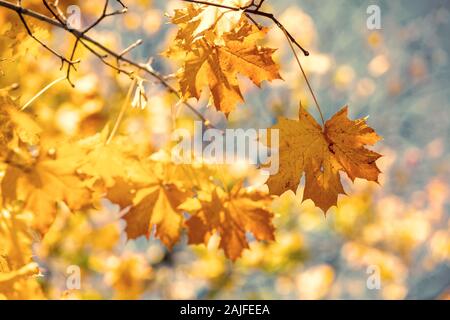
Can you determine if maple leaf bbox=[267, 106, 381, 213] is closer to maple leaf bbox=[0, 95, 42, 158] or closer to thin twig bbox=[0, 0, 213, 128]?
thin twig bbox=[0, 0, 213, 128]

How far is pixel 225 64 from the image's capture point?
1.39 meters

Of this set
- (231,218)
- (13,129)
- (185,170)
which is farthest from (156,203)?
(13,129)

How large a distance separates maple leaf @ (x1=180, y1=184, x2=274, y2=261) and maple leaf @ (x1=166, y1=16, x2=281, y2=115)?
0.40 m

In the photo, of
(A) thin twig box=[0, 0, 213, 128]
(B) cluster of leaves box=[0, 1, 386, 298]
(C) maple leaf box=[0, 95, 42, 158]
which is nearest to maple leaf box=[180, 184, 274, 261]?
(B) cluster of leaves box=[0, 1, 386, 298]

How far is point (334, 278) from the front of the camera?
6.61 m

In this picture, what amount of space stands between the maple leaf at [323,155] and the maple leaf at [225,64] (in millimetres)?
159

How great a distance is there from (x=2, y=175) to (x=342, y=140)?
949 millimetres

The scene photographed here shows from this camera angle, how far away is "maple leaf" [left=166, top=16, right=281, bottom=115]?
133cm

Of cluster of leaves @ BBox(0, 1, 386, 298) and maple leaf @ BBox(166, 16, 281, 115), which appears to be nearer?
cluster of leaves @ BBox(0, 1, 386, 298)

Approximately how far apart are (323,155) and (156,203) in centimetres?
60

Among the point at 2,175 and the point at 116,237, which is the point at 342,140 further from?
the point at 116,237

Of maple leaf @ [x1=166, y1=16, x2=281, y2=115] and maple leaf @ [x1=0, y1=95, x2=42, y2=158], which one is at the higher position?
maple leaf @ [x1=166, y1=16, x2=281, y2=115]

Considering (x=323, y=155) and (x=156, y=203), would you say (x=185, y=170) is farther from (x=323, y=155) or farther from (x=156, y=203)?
(x=323, y=155)

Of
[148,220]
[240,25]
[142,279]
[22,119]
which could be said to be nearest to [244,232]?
[148,220]
